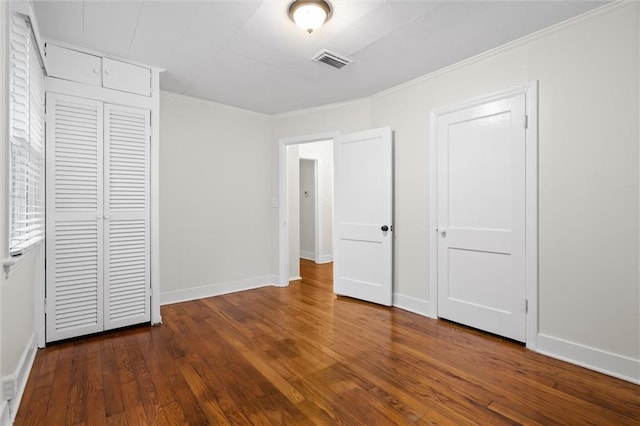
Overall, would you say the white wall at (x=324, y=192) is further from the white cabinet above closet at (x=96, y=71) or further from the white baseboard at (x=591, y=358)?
the white baseboard at (x=591, y=358)

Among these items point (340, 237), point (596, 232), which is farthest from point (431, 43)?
point (340, 237)

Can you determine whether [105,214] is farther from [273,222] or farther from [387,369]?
[387,369]

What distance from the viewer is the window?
69.1 inches

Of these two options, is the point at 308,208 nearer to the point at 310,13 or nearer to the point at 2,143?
the point at 310,13

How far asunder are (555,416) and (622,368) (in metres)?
0.80

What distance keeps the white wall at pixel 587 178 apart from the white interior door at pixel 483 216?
0.56 ft

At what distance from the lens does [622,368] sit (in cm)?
208

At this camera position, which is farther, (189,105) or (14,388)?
(189,105)

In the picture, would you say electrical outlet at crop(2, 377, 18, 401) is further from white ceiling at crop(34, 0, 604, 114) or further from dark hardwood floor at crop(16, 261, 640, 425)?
white ceiling at crop(34, 0, 604, 114)

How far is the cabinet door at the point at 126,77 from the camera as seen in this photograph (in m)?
→ 2.81

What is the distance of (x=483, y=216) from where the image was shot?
2.84 m

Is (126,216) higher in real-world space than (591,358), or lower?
higher

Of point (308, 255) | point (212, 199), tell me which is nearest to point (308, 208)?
point (308, 255)

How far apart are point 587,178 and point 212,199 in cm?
373
